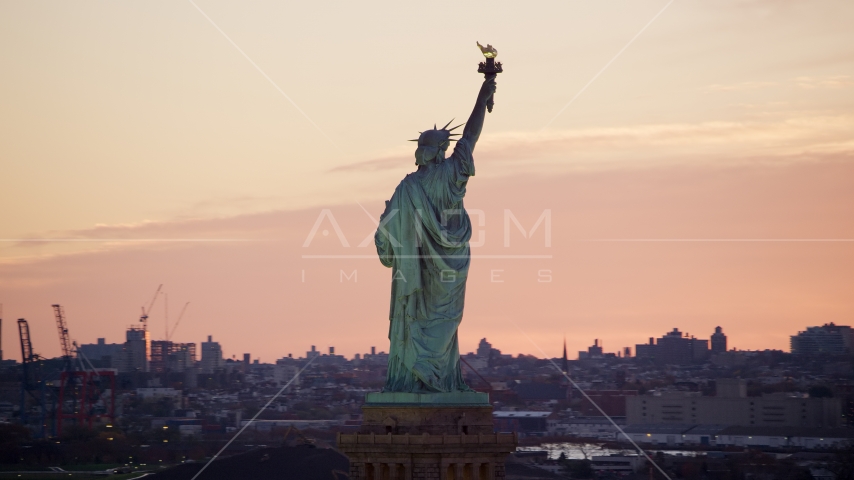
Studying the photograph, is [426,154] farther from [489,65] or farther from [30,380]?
[30,380]

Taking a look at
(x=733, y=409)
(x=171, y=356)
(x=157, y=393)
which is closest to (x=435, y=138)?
(x=733, y=409)

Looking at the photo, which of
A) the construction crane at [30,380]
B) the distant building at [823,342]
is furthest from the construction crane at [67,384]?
the distant building at [823,342]

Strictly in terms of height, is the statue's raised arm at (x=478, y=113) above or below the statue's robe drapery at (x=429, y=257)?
above

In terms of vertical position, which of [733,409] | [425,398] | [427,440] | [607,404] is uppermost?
[607,404]

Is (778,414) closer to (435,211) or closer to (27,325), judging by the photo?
(27,325)

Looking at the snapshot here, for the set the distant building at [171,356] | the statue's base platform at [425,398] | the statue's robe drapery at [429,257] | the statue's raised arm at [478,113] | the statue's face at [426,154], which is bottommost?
the statue's base platform at [425,398]

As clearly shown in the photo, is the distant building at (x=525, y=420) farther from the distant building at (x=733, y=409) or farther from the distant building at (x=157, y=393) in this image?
the distant building at (x=157, y=393)

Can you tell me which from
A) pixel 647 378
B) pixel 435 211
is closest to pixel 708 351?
pixel 647 378

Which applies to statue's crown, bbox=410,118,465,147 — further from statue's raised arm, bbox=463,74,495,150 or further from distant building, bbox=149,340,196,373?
distant building, bbox=149,340,196,373
